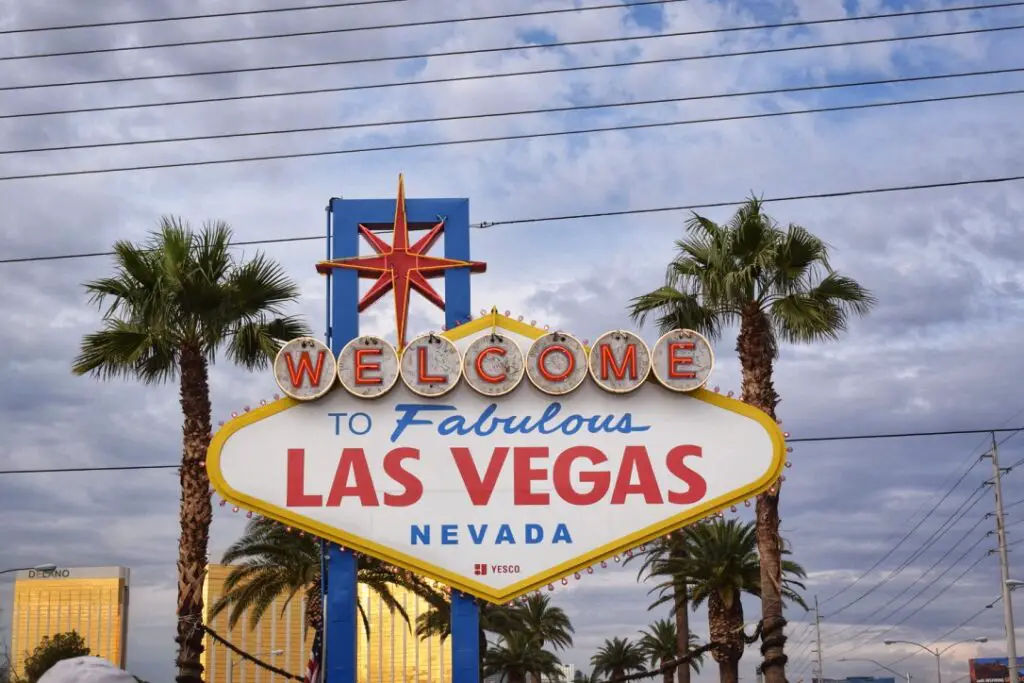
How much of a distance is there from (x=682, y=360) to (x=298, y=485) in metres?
7.45

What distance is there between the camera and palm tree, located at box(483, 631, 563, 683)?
6500cm

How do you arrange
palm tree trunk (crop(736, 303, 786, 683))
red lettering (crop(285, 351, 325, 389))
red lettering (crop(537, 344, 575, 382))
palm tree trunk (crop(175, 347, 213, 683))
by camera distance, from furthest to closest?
palm tree trunk (crop(736, 303, 786, 683))
palm tree trunk (crop(175, 347, 213, 683))
red lettering (crop(537, 344, 575, 382))
red lettering (crop(285, 351, 325, 389))

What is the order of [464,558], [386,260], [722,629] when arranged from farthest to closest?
1. [722,629]
2. [386,260]
3. [464,558]

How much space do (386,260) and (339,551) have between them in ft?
18.8

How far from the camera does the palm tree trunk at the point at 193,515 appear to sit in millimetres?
25828

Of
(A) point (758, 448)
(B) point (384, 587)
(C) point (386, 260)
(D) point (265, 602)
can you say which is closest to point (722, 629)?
(B) point (384, 587)

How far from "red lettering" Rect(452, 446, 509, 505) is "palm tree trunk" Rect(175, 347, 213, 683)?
573 centimetres

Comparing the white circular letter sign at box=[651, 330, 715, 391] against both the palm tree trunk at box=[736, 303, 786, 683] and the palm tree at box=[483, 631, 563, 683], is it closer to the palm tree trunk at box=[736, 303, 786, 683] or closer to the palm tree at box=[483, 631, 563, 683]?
the palm tree trunk at box=[736, 303, 786, 683]

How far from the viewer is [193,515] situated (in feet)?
86.6

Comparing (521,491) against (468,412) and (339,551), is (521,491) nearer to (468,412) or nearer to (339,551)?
(468,412)

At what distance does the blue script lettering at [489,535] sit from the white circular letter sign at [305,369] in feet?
10.3

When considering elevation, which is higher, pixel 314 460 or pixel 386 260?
pixel 386 260

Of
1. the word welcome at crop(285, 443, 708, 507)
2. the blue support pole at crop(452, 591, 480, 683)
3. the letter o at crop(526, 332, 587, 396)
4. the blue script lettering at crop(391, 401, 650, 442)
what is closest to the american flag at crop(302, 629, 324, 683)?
the blue support pole at crop(452, 591, 480, 683)

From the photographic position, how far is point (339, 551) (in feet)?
78.4
